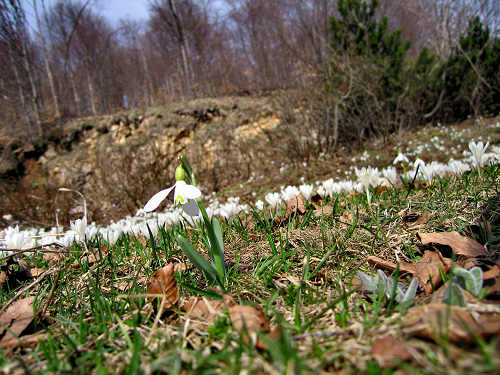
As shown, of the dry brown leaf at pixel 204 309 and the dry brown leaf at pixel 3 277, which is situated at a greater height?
the dry brown leaf at pixel 3 277

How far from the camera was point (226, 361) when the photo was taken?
0.65 m

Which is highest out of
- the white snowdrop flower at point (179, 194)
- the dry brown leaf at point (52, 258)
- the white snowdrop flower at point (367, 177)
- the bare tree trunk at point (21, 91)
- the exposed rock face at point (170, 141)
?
the bare tree trunk at point (21, 91)

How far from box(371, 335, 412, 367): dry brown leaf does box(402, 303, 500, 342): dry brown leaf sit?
6 centimetres

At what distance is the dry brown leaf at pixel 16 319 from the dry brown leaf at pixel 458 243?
159 cm

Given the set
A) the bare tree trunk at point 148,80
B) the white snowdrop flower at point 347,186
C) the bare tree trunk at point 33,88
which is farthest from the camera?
the bare tree trunk at point 148,80

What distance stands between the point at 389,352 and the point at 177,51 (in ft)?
60.4

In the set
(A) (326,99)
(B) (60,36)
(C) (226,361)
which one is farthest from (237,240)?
(B) (60,36)

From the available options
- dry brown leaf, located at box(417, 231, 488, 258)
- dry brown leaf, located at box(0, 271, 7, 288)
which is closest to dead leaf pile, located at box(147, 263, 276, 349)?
dry brown leaf, located at box(417, 231, 488, 258)

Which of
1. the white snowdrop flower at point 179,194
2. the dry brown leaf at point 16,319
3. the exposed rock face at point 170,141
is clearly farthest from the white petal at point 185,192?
the exposed rock face at point 170,141

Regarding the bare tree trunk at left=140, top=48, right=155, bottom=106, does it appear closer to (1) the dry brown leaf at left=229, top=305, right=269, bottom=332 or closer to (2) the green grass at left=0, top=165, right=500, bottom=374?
(2) the green grass at left=0, top=165, right=500, bottom=374

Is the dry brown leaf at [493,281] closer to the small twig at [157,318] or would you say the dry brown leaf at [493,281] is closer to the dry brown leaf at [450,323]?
the dry brown leaf at [450,323]

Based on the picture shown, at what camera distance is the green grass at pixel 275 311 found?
0.62m

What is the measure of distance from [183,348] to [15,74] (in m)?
15.0

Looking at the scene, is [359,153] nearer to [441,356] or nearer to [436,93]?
[436,93]
